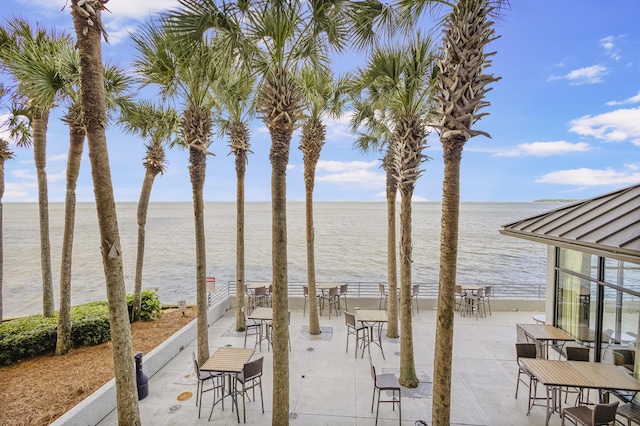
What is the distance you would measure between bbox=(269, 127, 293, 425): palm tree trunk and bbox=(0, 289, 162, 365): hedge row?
17.9 feet

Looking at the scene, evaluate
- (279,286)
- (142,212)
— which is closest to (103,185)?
(279,286)

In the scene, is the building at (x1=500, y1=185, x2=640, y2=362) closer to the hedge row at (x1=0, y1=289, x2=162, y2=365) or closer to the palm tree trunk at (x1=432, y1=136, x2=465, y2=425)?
the palm tree trunk at (x1=432, y1=136, x2=465, y2=425)

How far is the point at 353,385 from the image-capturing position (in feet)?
21.0

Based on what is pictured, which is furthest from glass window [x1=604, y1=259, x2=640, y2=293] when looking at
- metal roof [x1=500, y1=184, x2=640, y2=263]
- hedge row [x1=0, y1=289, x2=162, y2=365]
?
hedge row [x1=0, y1=289, x2=162, y2=365]

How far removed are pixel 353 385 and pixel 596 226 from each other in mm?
5308

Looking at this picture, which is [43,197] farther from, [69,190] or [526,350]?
[526,350]

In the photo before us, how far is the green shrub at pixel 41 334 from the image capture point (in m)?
6.67

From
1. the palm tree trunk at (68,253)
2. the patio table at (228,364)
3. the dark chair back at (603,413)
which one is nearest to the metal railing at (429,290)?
the palm tree trunk at (68,253)

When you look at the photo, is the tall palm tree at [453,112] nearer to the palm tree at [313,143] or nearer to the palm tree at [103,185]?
the palm tree at [103,185]

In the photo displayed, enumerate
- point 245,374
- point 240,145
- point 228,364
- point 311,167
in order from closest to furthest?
1. point 245,374
2. point 228,364
3. point 311,167
4. point 240,145

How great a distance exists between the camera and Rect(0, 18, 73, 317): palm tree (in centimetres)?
614

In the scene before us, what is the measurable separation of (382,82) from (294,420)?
263 inches

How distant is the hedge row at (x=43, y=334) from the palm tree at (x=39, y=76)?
1.14 m

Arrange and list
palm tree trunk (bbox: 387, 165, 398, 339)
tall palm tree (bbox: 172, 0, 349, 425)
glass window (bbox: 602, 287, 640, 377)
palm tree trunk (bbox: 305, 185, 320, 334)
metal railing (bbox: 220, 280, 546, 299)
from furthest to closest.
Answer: metal railing (bbox: 220, 280, 546, 299) → palm tree trunk (bbox: 305, 185, 320, 334) → palm tree trunk (bbox: 387, 165, 398, 339) → glass window (bbox: 602, 287, 640, 377) → tall palm tree (bbox: 172, 0, 349, 425)
